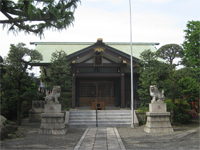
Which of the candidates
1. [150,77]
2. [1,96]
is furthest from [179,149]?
[1,96]

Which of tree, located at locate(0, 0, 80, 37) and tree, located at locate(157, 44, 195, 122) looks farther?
tree, located at locate(157, 44, 195, 122)

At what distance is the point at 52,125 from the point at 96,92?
28.7 feet

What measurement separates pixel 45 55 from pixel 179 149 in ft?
58.2

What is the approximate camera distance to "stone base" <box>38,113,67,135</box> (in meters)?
11.9

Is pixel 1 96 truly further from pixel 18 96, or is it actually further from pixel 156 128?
pixel 156 128

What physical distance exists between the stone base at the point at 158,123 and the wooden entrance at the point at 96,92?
827cm

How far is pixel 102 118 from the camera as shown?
15.8m

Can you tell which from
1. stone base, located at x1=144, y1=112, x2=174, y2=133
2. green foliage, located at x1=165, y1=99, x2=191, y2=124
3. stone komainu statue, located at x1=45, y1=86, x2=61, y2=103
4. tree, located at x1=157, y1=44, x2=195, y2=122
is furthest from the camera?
green foliage, located at x1=165, y1=99, x2=191, y2=124

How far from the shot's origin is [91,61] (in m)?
19.8

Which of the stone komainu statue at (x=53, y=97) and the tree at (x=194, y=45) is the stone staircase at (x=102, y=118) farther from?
the tree at (x=194, y=45)

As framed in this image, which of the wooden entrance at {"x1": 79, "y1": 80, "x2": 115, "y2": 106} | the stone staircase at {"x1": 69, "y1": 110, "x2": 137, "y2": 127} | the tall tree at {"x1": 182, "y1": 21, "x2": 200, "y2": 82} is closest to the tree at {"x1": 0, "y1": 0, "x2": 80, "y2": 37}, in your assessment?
the stone staircase at {"x1": 69, "y1": 110, "x2": 137, "y2": 127}

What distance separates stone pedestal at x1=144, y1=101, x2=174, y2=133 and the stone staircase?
2.85 m

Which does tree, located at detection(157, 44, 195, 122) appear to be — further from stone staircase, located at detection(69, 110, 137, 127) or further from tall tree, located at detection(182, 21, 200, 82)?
tall tree, located at detection(182, 21, 200, 82)

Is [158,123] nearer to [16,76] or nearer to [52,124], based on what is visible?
[52,124]
